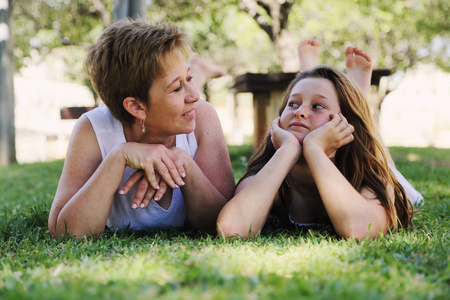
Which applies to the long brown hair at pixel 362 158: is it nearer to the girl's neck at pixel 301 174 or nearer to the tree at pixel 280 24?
the girl's neck at pixel 301 174

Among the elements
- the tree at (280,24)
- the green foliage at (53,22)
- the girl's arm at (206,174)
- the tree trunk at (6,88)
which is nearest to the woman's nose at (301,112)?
the girl's arm at (206,174)

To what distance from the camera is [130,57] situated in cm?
259

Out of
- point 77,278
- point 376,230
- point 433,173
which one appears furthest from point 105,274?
point 433,173

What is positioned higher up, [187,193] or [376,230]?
[187,193]

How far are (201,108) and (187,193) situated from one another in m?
0.67

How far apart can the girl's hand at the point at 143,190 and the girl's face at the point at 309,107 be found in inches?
34.6

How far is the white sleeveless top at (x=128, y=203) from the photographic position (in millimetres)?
2861

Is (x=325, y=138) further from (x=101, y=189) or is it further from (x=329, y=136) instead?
(x=101, y=189)

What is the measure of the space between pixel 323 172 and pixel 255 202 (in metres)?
0.41

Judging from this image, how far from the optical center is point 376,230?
2.52m

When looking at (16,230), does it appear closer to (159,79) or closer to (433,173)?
(159,79)

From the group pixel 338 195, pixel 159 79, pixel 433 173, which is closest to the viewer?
pixel 338 195

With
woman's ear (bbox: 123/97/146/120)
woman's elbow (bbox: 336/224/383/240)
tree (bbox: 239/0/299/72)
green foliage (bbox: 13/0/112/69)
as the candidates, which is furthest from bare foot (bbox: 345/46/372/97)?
green foliage (bbox: 13/0/112/69)

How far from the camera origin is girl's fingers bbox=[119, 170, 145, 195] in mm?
2582
